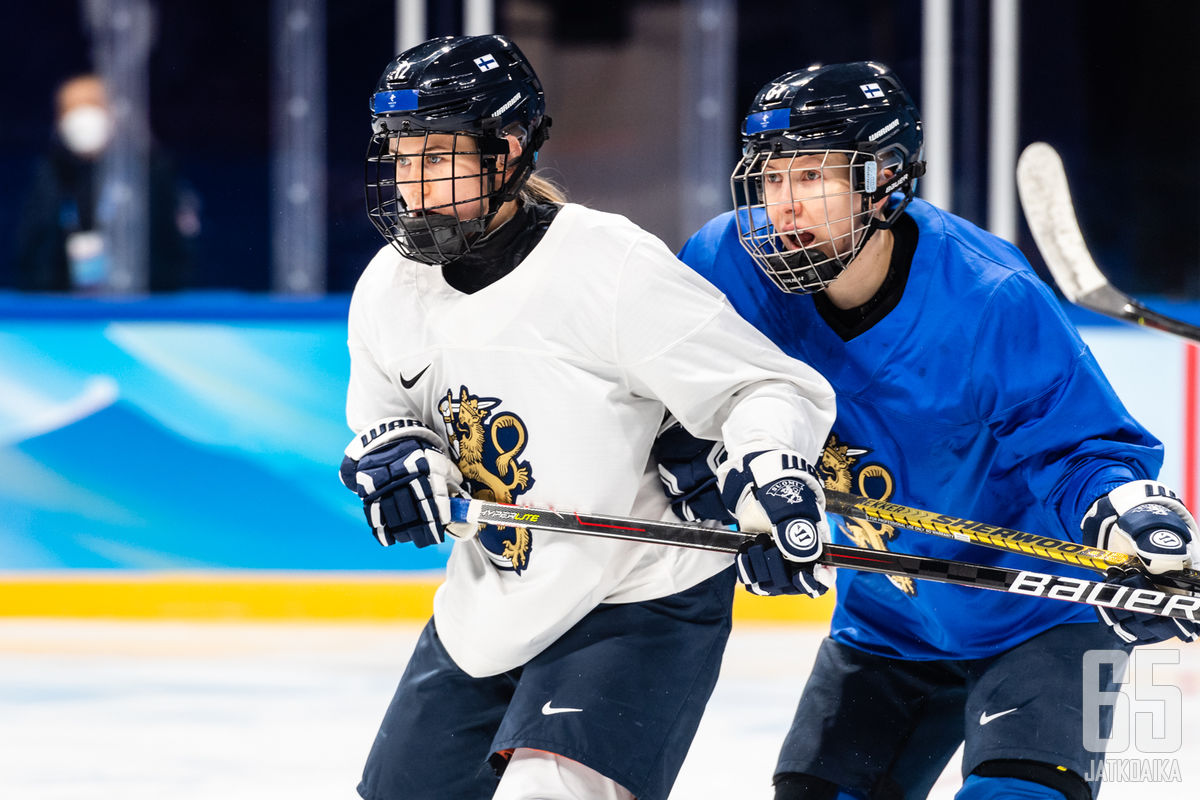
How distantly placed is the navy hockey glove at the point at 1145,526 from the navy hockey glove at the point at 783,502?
310mm

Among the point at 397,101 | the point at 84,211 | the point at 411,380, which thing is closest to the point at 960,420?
the point at 411,380

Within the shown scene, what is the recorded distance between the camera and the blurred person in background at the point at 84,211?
4945 mm

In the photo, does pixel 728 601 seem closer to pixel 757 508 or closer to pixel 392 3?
pixel 757 508

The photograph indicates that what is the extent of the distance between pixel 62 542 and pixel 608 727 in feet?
9.64

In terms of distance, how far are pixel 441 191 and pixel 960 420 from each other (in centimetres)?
67

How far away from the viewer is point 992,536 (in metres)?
1.87

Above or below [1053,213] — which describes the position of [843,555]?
below

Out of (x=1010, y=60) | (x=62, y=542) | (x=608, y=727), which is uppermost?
(x=1010, y=60)

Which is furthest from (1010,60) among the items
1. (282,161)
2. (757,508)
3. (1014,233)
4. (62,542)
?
(757,508)

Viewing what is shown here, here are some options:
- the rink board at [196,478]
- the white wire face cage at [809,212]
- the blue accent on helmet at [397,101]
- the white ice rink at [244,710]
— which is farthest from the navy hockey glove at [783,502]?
the rink board at [196,478]

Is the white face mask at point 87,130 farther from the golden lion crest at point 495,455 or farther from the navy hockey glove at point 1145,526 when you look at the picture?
the navy hockey glove at point 1145,526

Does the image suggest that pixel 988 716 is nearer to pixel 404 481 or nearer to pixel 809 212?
pixel 809 212

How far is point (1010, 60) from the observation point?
4738 mm

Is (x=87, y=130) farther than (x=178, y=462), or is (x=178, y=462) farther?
(x=87, y=130)
